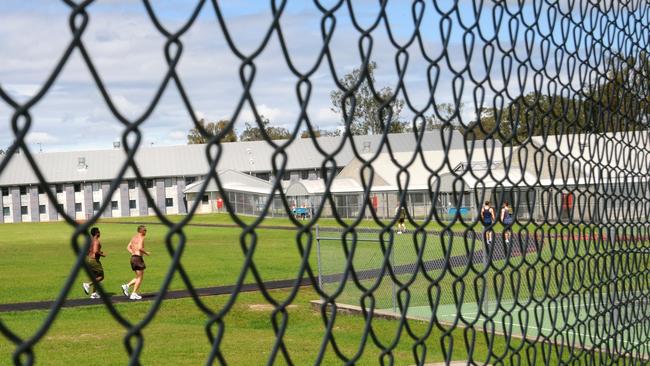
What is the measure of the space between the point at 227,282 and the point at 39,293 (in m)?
4.70

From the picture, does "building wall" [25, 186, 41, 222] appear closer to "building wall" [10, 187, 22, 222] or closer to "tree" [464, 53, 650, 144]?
"building wall" [10, 187, 22, 222]

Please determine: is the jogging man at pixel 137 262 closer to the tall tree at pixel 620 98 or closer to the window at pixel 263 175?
the tall tree at pixel 620 98

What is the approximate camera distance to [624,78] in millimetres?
4250

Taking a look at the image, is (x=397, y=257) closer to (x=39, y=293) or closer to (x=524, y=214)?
(x=39, y=293)

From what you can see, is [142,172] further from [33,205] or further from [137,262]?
[137,262]

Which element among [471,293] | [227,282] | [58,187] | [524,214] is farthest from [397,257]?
[58,187]

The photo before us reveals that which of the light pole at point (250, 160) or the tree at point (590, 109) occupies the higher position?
the light pole at point (250, 160)

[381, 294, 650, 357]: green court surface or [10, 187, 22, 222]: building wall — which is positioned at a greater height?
[381, 294, 650, 357]: green court surface

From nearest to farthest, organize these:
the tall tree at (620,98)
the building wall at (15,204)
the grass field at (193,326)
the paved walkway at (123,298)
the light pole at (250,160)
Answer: the tall tree at (620,98) < the grass field at (193,326) < the paved walkway at (123,298) < the building wall at (15,204) < the light pole at (250,160)

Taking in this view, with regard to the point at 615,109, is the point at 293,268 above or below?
below

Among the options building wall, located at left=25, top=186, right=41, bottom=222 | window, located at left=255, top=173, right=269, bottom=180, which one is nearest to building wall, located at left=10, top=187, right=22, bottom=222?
building wall, located at left=25, top=186, right=41, bottom=222

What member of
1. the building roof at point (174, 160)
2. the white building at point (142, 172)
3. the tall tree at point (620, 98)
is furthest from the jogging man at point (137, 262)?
the building roof at point (174, 160)

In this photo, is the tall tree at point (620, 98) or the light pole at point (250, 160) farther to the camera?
the light pole at point (250, 160)

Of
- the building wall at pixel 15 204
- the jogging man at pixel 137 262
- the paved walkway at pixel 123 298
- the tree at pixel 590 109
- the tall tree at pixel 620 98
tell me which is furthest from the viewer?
the building wall at pixel 15 204
